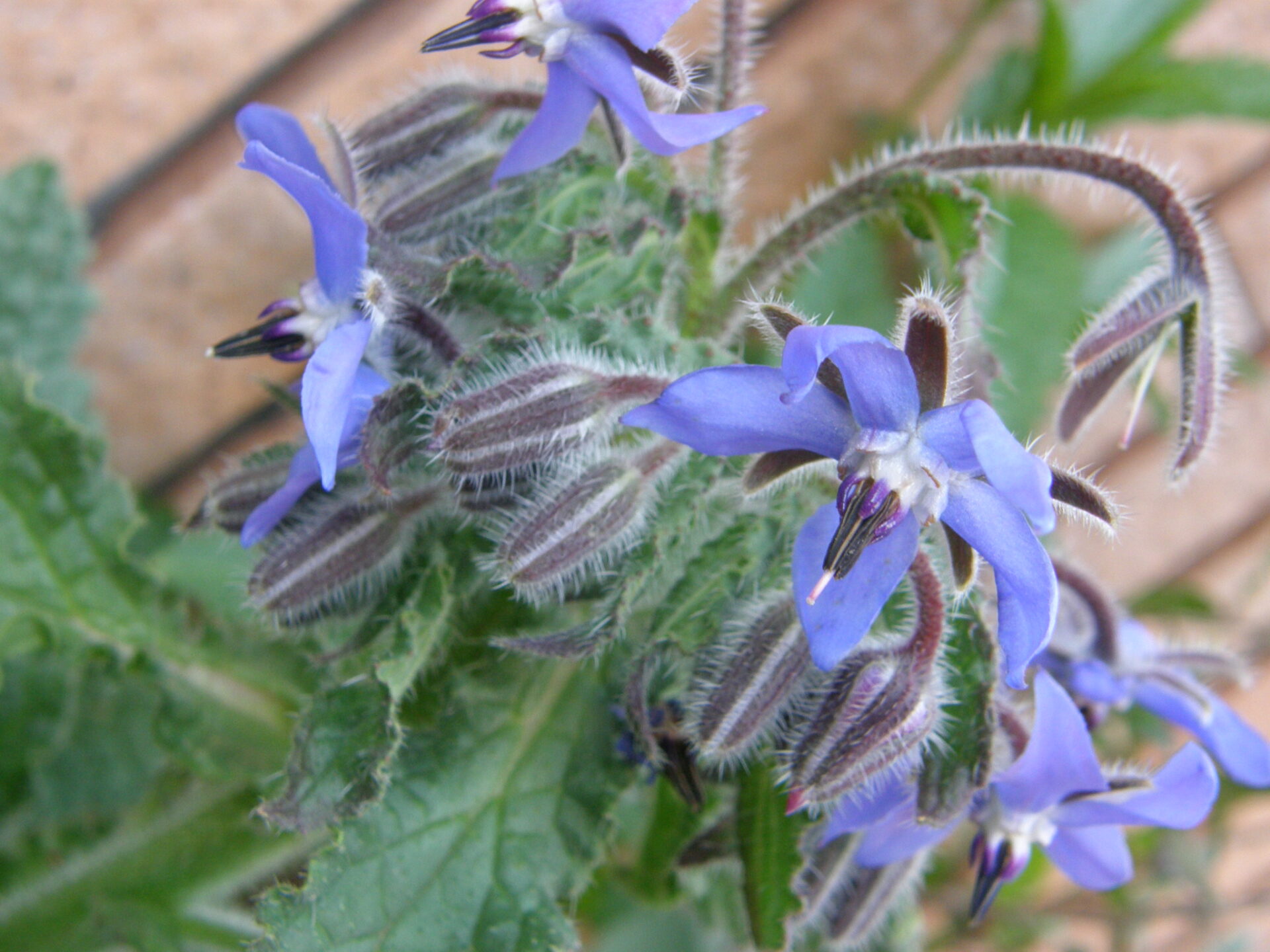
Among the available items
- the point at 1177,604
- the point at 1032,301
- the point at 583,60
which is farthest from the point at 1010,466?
the point at 1177,604

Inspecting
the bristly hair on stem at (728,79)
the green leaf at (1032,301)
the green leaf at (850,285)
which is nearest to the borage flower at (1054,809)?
the bristly hair on stem at (728,79)

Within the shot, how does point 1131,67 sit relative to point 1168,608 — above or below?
above

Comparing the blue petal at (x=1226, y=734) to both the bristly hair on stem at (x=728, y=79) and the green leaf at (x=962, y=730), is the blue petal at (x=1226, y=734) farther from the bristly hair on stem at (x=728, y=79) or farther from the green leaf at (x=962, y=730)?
the bristly hair on stem at (x=728, y=79)

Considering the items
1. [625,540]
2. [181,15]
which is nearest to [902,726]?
[625,540]

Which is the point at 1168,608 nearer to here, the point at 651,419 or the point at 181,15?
the point at 651,419

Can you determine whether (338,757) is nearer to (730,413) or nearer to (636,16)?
(730,413)
